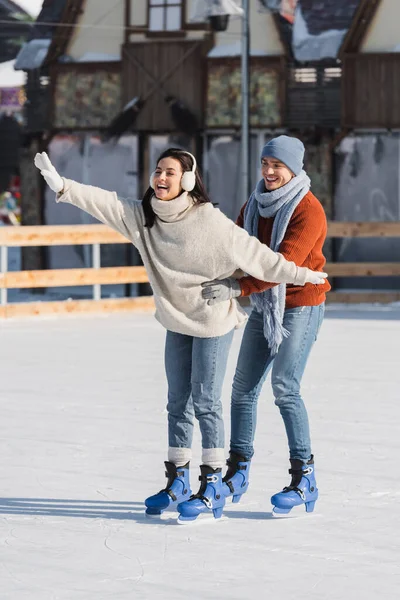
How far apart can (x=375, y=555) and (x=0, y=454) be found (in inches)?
111

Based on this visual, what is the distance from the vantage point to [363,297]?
19.9 m

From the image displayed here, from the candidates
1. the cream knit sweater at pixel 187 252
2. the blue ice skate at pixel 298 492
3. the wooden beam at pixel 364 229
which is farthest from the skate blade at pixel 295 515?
the wooden beam at pixel 364 229

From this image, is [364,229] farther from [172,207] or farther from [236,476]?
[172,207]

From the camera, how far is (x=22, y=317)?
56.9ft

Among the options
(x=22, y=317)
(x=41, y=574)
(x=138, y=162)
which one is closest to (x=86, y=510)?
(x=41, y=574)

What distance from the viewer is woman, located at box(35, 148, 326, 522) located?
20.5 ft

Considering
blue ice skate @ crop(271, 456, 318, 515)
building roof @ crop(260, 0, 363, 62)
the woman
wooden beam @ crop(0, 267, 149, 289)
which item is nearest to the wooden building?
building roof @ crop(260, 0, 363, 62)

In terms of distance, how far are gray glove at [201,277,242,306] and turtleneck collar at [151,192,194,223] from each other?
29 cm

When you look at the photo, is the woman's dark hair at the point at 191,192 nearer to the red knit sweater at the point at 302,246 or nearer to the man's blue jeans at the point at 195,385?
the red knit sweater at the point at 302,246

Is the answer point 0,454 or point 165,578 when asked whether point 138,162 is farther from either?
point 165,578

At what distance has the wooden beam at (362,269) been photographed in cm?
1973

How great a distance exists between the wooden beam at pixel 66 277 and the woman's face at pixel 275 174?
1076 cm

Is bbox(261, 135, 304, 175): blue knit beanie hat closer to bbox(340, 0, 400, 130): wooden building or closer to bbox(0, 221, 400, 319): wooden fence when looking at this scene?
bbox(0, 221, 400, 319): wooden fence

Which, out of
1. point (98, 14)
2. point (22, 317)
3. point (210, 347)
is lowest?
point (22, 317)
